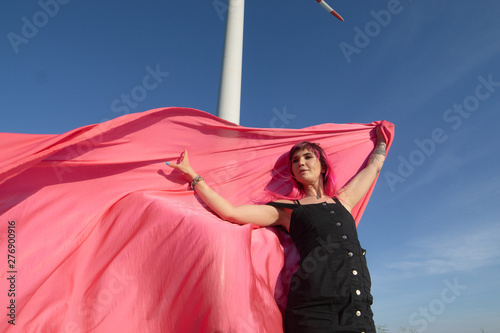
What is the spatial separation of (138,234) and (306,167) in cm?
219

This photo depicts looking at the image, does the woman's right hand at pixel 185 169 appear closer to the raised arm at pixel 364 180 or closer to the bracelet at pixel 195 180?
the bracelet at pixel 195 180

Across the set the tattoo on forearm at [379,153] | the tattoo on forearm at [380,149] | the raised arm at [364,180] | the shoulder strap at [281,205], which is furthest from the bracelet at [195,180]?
the tattoo on forearm at [380,149]

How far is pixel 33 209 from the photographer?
11.8ft

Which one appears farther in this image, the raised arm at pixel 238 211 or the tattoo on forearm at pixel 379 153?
the tattoo on forearm at pixel 379 153

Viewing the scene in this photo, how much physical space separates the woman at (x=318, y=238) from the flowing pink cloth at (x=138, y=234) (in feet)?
0.58

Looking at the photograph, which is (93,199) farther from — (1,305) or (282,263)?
(282,263)

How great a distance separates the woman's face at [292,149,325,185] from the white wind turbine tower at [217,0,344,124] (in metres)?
2.07

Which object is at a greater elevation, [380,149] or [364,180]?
[380,149]

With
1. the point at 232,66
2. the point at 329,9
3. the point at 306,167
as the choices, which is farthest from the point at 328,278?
the point at 329,9

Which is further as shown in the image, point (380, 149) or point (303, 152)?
point (380, 149)

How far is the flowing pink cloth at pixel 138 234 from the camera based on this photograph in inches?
113

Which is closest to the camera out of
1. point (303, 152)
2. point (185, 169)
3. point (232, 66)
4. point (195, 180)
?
point (195, 180)

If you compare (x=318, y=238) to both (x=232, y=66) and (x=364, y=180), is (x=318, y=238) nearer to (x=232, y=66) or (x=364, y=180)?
(x=364, y=180)

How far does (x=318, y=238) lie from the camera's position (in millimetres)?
3529
